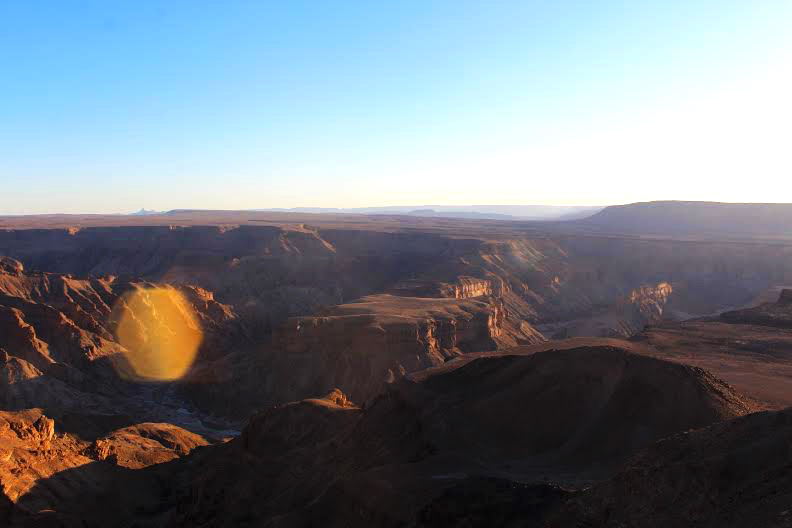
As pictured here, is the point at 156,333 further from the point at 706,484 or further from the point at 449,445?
the point at 706,484

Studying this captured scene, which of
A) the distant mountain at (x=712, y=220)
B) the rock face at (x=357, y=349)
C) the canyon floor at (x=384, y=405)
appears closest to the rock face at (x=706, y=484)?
the canyon floor at (x=384, y=405)

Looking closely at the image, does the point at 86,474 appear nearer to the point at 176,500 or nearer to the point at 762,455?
the point at 176,500

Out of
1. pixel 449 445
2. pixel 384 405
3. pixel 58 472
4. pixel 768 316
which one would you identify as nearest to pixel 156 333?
pixel 58 472

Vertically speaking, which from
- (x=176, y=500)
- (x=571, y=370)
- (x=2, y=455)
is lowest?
(x=176, y=500)

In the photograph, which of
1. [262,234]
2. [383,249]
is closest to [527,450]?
[383,249]

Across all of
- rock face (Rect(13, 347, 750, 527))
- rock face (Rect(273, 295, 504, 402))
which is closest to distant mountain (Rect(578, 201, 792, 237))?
rock face (Rect(273, 295, 504, 402))

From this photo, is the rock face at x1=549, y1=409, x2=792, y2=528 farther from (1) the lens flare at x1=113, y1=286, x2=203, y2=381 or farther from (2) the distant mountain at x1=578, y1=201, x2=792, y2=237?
(2) the distant mountain at x1=578, y1=201, x2=792, y2=237
